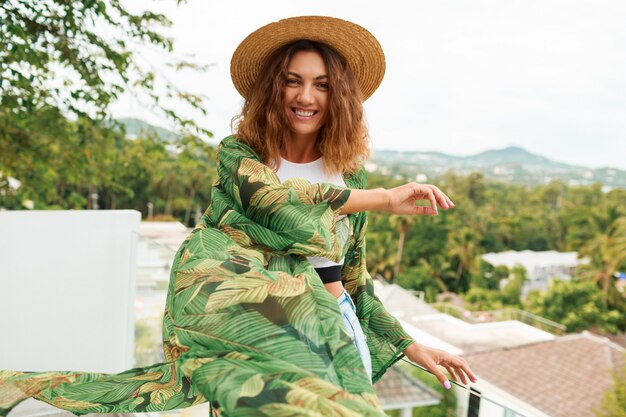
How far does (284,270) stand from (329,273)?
0.72 ft

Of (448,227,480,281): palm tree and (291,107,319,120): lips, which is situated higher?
(291,107,319,120): lips

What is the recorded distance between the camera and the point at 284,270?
1.18 meters

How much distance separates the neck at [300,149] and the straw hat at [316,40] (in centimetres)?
22

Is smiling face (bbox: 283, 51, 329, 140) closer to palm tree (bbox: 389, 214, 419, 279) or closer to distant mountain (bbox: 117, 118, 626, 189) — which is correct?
palm tree (bbox: 389, 214, 419, 279)

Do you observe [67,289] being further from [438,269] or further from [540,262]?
[540,262]

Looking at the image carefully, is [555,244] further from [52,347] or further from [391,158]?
[52,347]

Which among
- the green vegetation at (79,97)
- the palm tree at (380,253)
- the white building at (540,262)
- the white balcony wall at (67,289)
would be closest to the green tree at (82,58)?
the green vegetation at (79,97)

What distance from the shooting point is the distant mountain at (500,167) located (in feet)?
178

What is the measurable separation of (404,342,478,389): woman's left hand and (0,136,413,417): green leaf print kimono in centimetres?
31

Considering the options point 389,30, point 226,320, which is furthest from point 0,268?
point 389,30

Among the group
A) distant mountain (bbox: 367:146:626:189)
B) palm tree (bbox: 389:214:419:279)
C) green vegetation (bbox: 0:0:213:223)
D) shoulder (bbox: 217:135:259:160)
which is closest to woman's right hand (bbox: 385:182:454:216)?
shoulder (bbox: 217:135:259:160)

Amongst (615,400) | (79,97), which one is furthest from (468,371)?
(615,400)

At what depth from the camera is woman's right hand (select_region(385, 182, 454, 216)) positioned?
1.20 metres

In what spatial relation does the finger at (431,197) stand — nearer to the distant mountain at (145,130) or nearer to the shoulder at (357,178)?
the shoulder at (357,178)
